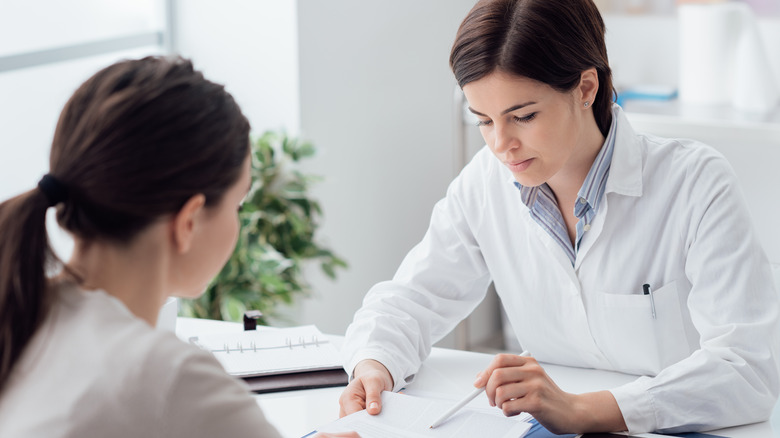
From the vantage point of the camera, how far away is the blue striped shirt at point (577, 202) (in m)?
1.54

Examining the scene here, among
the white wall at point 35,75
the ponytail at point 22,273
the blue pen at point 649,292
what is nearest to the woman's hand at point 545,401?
the blue pen at point 649,292

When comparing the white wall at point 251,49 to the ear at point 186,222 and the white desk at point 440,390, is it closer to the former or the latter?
the white desk at point 440,390

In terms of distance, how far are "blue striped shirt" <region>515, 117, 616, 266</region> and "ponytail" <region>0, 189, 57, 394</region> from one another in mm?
935

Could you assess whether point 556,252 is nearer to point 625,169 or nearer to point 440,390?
point 625,169

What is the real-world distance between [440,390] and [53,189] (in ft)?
2.57

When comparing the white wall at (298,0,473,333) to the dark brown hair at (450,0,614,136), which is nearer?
the dark brown hair at (450,0,614,136)

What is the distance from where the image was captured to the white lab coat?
1318mm

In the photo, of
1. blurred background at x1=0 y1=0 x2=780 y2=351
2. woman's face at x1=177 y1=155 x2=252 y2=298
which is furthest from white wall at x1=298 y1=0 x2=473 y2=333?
woman's face at x1=177 y1=155 x2=252 y2=298

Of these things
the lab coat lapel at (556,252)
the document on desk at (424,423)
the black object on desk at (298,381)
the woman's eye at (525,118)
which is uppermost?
the woman's eye at (525,118)

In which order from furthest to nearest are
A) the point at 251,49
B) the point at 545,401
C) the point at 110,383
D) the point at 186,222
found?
the point at 251,49 → the point at 545,401 → the point at 186,222 → the point at 110,383

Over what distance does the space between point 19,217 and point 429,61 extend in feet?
8.06

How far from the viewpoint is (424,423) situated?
1257 millimetres

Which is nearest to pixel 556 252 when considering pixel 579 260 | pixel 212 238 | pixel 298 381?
pixel 579 260

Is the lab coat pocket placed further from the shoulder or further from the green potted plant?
the green potted plant
